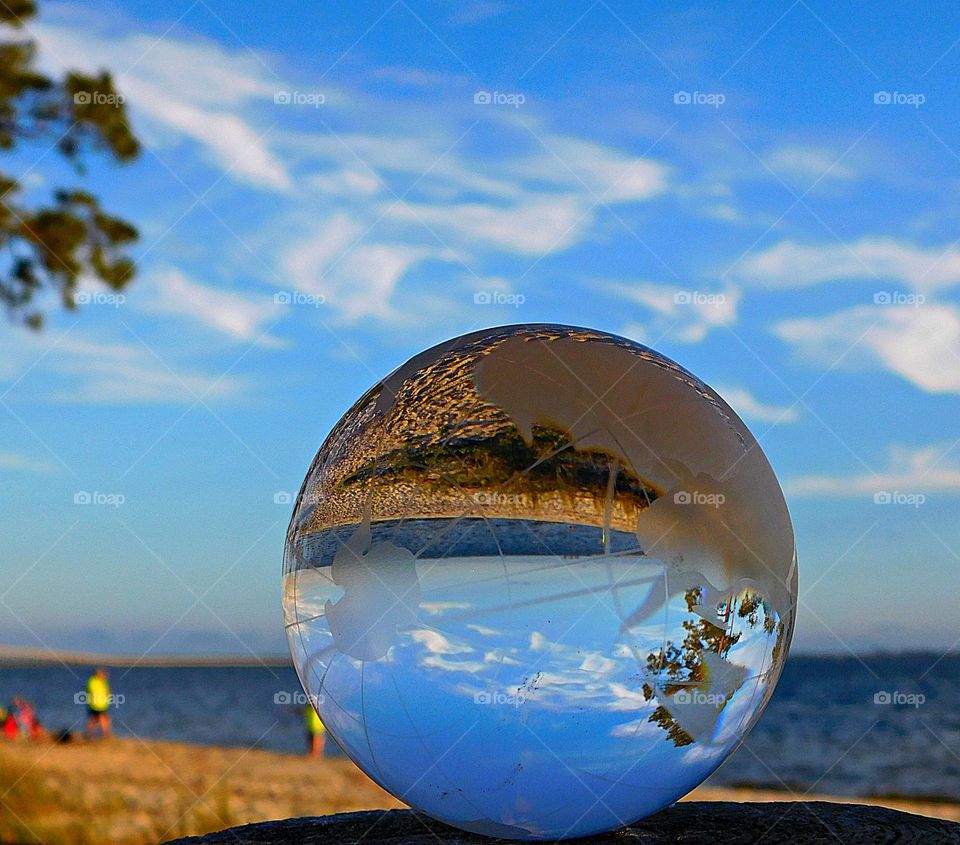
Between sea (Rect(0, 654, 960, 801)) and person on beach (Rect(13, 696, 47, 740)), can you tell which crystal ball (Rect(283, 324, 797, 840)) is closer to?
sea (Rect(0, 654, 960, 801))

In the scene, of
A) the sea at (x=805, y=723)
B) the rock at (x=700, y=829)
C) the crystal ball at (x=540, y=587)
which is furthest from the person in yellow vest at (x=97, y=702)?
the crystal ball at (x=540, y=587)

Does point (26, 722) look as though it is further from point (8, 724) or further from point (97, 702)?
point (97, 702)

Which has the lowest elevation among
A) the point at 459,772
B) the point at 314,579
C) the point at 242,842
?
the point at 242,842

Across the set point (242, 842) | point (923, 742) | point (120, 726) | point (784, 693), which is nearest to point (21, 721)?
point (120, 726)

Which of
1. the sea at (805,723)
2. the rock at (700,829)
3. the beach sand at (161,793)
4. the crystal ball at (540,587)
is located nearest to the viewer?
the crystal ball at (540,587)

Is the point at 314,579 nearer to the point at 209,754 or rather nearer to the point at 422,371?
the point at 422,371

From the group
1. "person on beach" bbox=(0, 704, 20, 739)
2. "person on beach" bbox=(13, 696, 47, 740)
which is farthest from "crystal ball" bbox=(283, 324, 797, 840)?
"person on beach" bbox=(13, 696, 47, 740)

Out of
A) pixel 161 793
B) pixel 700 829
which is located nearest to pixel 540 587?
pixel 700 829

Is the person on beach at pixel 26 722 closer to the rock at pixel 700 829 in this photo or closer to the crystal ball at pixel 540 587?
the rock at pixel 700 829
